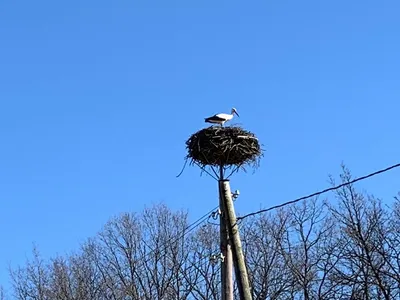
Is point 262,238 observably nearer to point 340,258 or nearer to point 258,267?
point 258,267

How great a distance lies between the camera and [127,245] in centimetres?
2761

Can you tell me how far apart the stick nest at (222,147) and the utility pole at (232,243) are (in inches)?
17.8

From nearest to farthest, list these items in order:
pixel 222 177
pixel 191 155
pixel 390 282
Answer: pixel 222 177
pixel 191 155
pixel 390 282

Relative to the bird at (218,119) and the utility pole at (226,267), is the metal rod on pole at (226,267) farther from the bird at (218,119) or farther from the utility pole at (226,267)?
the bird at (218,119)

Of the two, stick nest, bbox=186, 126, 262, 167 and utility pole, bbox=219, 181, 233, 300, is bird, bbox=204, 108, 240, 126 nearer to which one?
stick nest, bbox=186, 126, 262, 167

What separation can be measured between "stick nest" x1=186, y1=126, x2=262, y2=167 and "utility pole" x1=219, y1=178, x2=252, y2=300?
453 millimetres

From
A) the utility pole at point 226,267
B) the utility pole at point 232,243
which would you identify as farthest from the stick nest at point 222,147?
the utility pole at point 226,267

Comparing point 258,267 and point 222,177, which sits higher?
point 258,267

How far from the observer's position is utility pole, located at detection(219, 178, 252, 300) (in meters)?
7.91

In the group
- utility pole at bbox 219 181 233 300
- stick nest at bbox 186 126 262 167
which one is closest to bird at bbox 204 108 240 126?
stick nest at bbox 186 126 262 167

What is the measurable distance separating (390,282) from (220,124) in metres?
11.7

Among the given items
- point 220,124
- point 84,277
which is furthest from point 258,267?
point 220,124

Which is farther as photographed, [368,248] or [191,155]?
[368,248]

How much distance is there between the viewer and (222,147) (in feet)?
30.0
